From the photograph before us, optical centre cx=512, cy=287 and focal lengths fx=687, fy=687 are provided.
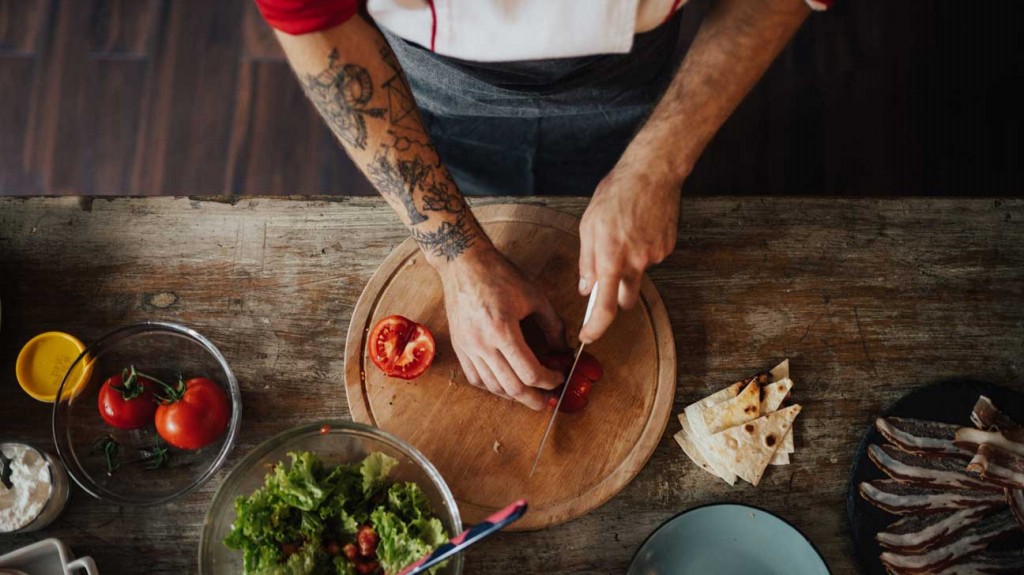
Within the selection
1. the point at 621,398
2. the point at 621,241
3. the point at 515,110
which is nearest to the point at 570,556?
the point at 621,398

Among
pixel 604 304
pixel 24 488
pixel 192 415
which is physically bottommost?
pixel 24 488

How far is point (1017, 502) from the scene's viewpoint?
61.2 inches

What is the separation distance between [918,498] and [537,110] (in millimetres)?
1317

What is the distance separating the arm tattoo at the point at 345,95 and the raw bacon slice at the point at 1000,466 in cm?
153

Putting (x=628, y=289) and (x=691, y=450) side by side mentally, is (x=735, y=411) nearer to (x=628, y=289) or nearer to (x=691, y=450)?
(x=691, y=450)

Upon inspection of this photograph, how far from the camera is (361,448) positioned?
155 cm

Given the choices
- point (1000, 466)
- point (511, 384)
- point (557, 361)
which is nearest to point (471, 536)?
point (511, 384)

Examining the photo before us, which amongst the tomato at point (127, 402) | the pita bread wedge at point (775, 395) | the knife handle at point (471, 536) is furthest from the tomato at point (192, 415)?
the pita bread wedge at point (775, 395)

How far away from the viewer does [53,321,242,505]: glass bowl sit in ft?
5.09

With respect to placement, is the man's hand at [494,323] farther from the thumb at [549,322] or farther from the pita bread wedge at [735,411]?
the pita bread wedge at [735,411]

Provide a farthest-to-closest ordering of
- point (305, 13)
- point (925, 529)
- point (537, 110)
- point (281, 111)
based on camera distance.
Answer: point (281, 111) → point (537, 110) → point (925, 529) → point (305, 13)

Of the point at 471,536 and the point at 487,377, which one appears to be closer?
the point at 471,536

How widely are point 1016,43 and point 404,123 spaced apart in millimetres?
3175

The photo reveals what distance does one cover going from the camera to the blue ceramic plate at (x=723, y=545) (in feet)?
4.96
